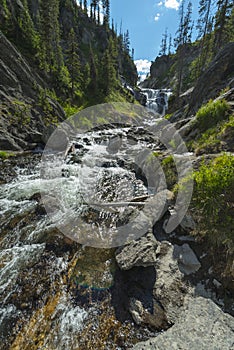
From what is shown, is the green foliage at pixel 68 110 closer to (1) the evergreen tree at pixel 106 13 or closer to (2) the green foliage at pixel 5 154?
(2) the green foliage at pixel 5 154

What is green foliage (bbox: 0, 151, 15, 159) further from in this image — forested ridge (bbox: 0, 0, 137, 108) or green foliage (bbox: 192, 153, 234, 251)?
forested ridge (bbox: 0, 0, 137, 108)

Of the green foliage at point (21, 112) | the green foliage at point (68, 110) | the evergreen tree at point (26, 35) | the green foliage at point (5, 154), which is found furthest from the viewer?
the green foliage at point (68, 110)

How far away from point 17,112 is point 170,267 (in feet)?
61.5

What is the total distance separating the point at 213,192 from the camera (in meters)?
4.40

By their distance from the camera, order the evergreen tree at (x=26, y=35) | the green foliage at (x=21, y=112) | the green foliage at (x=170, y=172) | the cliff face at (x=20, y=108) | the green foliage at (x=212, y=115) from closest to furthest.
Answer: the green foliage at (x=170, y=172), the green foliage at (x=212, y=115), the cliff face at (x=20, y=108), the green foliage at (x=21, y=112), the evergreen tree at (x=26, y=35)

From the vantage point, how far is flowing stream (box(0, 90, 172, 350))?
3.47 metres

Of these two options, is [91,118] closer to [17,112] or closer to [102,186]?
[17,112]

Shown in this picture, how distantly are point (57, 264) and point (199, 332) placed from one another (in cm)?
370

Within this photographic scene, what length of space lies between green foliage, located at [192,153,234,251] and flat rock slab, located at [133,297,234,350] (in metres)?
1.36

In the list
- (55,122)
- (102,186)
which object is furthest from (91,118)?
(102,186)

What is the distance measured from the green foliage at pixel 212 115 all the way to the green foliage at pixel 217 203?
4936 mm

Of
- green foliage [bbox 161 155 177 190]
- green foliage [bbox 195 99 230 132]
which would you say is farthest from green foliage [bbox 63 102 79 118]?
green foliage [bbox 161 155 177 190]

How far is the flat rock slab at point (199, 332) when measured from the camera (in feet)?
8.88

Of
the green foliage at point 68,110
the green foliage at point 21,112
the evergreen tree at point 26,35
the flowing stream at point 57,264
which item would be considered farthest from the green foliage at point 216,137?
the evergreen tree at point 26,35
